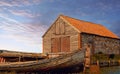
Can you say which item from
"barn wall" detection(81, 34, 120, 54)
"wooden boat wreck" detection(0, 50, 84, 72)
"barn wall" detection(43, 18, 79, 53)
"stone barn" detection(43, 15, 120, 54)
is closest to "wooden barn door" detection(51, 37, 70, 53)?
"stone barn" detection(43, 15, 120, 54)

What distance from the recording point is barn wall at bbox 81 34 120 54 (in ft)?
A: 130

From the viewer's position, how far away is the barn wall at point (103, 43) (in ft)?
130

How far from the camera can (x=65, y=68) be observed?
22.0 m

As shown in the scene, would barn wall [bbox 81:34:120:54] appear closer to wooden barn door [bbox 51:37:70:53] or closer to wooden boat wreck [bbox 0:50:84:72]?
wooden barn door [bbox 51:37:70:53]

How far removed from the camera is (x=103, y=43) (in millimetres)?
44125

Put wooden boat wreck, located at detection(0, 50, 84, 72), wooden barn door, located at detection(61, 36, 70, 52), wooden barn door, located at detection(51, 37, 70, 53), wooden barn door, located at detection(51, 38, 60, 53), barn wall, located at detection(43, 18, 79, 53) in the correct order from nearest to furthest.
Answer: wooden boat wreck, located at detection(0, 50, 84, 72)
barn wall, located at detection(43, 18, 79, 53)
wooden barn door, located at detection(61, 36, 70, 52)
wooden barn door, located at detection(51, 37, 70, 53)
wooden barn door, located at detection(51, 38, 60, 53)

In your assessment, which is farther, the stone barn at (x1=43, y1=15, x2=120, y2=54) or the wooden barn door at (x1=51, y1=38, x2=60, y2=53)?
the wooden barn door at (x1=51, y1=38, x2=60, y2=53)

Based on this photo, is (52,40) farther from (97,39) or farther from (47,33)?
(97,39)

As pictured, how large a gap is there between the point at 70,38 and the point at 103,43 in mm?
7828

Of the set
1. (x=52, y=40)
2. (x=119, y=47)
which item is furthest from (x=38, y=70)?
(x=119, y=47)

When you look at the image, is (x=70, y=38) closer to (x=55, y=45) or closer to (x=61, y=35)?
(x=61, y=35)

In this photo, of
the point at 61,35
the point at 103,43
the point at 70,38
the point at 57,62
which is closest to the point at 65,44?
the point at 70,38

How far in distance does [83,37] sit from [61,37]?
414 centimetres

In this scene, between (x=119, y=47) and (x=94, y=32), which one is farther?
(x=119, y=47)
